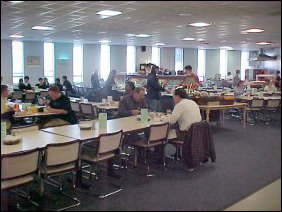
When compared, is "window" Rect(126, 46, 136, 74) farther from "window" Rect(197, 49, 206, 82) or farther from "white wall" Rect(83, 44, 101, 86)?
"window" Rect(197, 49, 206, 82)

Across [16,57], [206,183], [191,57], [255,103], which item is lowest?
[206,183]

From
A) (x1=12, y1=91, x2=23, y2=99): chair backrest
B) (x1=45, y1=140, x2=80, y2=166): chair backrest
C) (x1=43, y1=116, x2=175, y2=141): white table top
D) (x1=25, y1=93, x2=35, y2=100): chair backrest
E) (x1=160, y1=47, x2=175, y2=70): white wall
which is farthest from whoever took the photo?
(x1=160, y1=47, x2=175, y2=70): white wall

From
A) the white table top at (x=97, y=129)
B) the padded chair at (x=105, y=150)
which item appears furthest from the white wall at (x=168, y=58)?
the padded chair at (x=105, y=150)

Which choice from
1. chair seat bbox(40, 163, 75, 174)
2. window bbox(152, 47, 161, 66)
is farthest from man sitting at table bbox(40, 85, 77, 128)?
window bbox(152, 47, 161, 66)

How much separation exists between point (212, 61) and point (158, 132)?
16081mm

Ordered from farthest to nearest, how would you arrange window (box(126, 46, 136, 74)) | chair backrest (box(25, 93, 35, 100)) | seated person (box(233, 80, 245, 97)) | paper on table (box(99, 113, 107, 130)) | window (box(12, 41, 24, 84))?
window (box(126, 46, 136, 74)) < chair backrest (box(25, 93, 35, 100)) < seated person (box(233, 80, 245, 97)) < window (box(12, 41, 24, 84)) < paper on table (box(99, 113, 107, 130))

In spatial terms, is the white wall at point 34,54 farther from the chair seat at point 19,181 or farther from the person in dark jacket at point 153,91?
the chair seat at point 19,181

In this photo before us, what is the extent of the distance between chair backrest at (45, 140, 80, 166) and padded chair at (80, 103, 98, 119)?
3.34 m

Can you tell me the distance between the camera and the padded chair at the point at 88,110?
276 inches

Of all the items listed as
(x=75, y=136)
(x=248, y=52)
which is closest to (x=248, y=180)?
(x=75, y=136)

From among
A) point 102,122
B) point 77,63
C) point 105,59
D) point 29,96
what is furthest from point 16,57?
point 105,59

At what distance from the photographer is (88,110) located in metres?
7.12

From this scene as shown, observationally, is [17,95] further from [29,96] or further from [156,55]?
[156,55]

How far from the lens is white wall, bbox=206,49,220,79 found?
1982 centimetres
